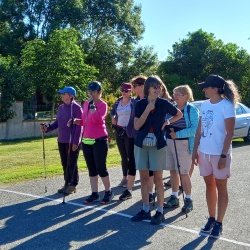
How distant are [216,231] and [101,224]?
5.11 feet

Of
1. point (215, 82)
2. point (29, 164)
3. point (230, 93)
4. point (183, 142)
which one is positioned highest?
point (215, 82)

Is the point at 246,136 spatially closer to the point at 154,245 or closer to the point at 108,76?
the point at 154,245

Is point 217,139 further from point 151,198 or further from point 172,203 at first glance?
point 151,198

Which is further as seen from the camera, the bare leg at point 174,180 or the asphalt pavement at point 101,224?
the bare leg at point 174,180

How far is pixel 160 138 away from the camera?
6062 mm

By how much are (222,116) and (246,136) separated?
1194 cm

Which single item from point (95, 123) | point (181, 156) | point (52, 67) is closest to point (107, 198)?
point (95, 123)

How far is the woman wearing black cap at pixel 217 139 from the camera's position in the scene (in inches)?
215

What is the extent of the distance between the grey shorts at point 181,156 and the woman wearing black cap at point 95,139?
1054mm

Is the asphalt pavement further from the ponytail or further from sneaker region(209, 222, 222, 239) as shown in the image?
the ponytail

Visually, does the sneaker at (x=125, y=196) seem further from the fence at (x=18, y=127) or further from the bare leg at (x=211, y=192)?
the fence at (x=18, y=127)

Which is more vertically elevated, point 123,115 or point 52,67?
point 52,67

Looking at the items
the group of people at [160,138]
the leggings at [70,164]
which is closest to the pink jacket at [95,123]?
the group of people at [160,138]

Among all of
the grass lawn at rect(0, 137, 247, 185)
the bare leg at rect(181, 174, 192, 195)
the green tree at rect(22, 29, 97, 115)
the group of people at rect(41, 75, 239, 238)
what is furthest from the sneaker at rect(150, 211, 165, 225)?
the green tree at rect(22, 29, 97, 115)
